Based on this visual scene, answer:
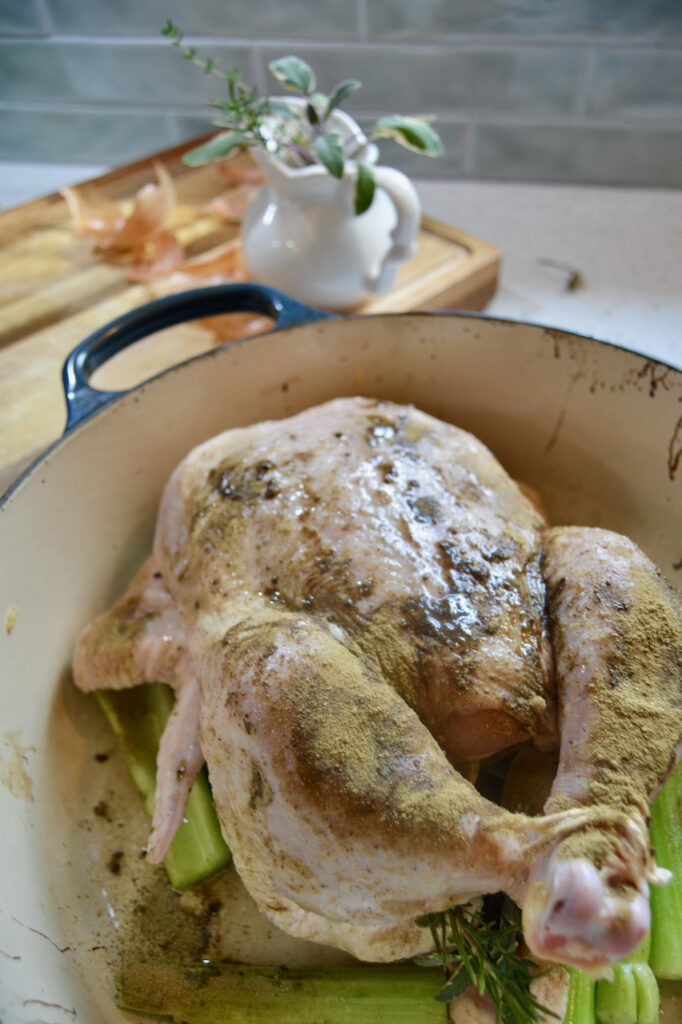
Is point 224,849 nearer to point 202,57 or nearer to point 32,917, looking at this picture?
point 32,917

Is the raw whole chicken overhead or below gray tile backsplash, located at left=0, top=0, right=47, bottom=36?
below

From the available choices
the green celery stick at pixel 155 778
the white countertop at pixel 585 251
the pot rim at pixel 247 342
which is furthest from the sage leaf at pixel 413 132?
the green celery stick at pixel 155 778

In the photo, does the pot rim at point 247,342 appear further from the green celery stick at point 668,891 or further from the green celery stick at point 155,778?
the green celery stick at point 668,891

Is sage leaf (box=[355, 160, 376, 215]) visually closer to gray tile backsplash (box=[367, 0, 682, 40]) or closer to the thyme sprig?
the thyme sprig

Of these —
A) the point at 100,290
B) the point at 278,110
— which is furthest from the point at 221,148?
the point at 100,290

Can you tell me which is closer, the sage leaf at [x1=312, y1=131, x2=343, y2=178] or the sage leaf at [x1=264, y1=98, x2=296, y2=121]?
the sage leaf at [x1=312, y1=131, x2=343, y2=178]

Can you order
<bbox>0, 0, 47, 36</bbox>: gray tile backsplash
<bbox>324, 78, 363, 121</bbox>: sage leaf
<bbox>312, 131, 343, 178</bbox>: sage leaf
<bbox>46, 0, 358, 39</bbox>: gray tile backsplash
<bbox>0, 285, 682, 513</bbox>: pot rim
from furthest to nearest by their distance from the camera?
<bbox>0, 0, 47, 36</bbox>: gray tile backsplash → <bbox>46, 0, 358, 39</bbox>: gray tile backsplash → <bbox>324, 78, 363, 121</bbox>: sage leaf → <bbox>312, 131, 343, 178</bbox>: sage leaf → <bbox>0, 285, 682, 513</bbox>: pot rim

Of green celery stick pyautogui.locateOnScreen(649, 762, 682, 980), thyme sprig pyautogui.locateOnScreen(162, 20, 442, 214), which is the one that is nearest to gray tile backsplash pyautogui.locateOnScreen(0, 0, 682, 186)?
thyme sprig pyautogui.locateOnScreen(162, 20, 442, 214)
